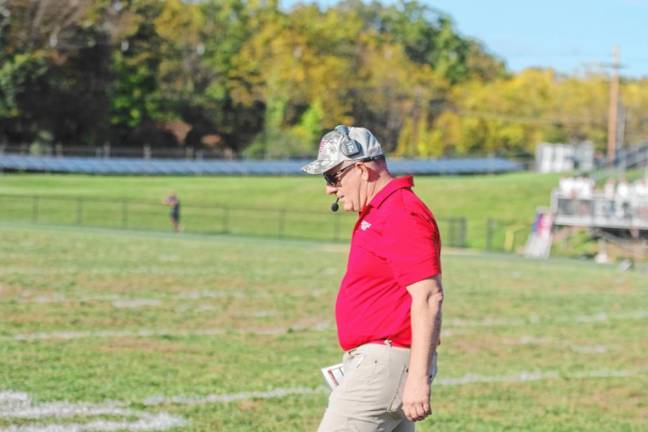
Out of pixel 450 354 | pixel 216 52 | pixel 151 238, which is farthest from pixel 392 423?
pixel 216 52

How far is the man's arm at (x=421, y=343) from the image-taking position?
4.60 metres

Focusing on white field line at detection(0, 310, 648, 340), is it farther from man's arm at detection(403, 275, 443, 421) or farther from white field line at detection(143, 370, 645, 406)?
man's arm at detection(403, 275, 443, 421)

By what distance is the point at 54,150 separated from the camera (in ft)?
201

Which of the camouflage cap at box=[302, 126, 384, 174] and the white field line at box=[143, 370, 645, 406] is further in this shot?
the white field line at box=[143, 370, 645, 406]

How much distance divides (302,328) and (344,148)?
9.44 metres

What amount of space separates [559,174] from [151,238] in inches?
1532

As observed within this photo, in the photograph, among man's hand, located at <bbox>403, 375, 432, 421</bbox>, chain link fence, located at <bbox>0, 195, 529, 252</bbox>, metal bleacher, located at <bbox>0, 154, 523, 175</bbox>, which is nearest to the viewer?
man's hand, located at <bbox>403, 375, 432, 421</bbox>

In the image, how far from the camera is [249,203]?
173 ft

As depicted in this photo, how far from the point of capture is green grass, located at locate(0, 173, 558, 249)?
40.6 m

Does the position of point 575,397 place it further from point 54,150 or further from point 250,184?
point 54,150

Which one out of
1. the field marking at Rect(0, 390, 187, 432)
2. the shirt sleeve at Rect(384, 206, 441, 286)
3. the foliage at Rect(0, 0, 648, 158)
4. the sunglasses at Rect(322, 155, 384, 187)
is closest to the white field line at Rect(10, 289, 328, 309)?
the field marking at Rect(0, 390, 187, 432)

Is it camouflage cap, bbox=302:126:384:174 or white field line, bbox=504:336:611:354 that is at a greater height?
camouflage cap, bbox=302:126:384:174

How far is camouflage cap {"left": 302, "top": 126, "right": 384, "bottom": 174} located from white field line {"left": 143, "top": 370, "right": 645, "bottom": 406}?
4430 mm

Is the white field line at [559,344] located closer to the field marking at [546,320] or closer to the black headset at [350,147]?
the field marking at [546,320]
